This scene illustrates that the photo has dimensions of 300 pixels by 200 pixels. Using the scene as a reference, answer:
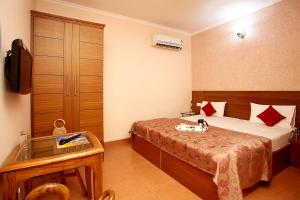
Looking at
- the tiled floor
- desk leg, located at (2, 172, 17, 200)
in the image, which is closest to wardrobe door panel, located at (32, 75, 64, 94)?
the tiled floor

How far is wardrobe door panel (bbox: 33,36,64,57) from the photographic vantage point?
2.46m

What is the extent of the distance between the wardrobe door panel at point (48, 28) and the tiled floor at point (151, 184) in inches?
85.8

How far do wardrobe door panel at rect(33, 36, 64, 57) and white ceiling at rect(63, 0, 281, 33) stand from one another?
41.4 inches

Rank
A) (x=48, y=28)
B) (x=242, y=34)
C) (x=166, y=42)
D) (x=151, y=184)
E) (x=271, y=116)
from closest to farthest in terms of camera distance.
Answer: (x=151, y=184), (x=48, y=28), (x=271, y=116), (x=242, y=34), (x=166, y=42)

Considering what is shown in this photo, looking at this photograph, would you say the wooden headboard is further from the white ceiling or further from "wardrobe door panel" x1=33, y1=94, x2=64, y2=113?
"wardrobe door panel" x1=33, y1=94, x2=64, y2=113

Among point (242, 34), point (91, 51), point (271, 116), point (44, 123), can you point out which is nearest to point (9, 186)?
point (44, 123)

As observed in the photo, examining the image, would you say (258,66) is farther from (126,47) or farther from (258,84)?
(126,47)

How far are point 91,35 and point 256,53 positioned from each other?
3.20 m

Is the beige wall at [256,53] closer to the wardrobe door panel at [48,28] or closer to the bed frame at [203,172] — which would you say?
the bed frame at [203,172]

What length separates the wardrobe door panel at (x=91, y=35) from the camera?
2785mm

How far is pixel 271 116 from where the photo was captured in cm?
281

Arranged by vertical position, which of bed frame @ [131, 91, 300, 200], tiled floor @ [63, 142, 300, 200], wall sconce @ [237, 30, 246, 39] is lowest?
tiled floor @ [63, 142, 300, 200]

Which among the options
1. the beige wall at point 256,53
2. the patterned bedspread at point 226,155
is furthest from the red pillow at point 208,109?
the patterned bedspread at point 226,155

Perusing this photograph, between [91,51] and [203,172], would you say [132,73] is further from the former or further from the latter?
[203,172]
